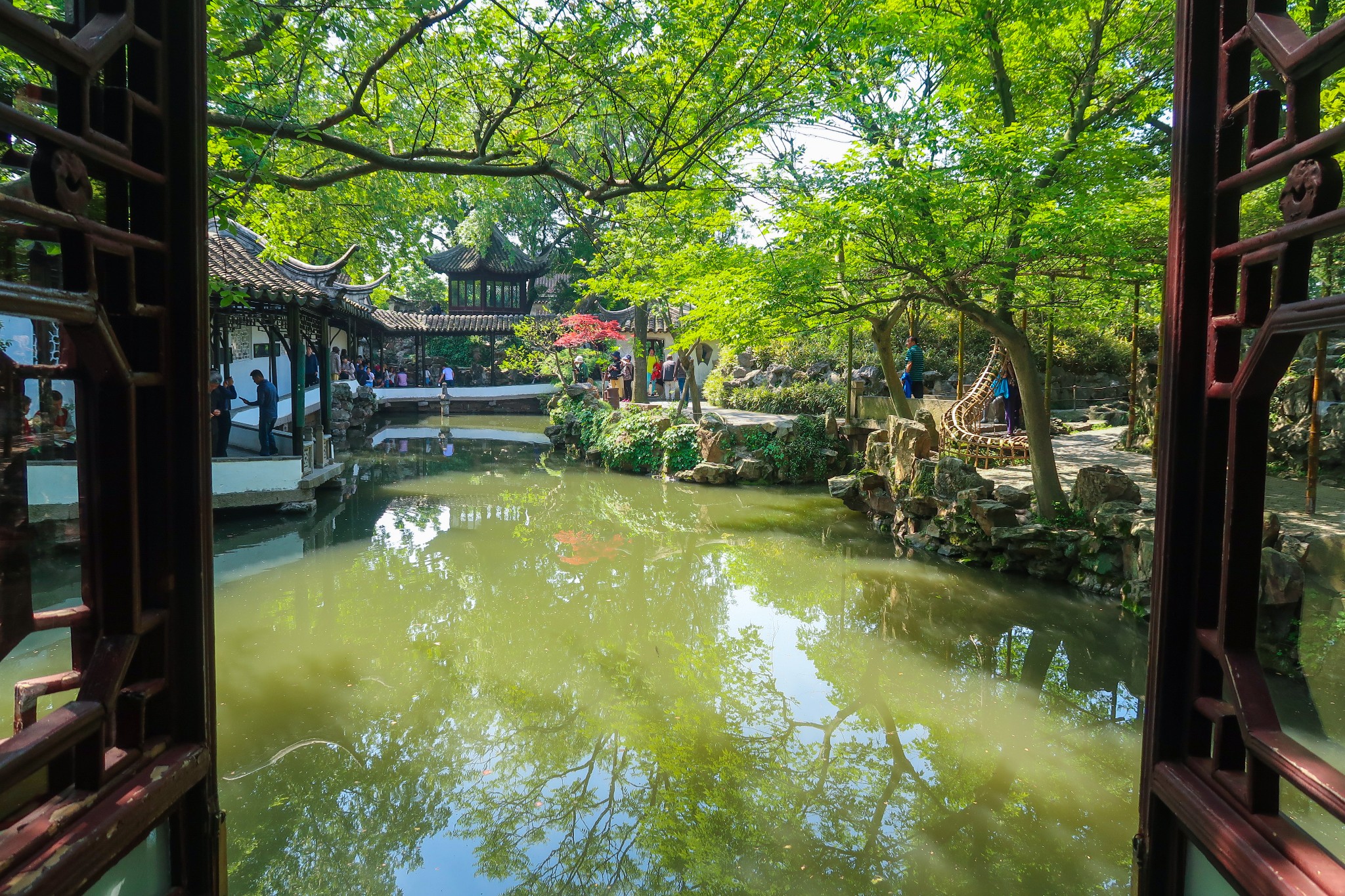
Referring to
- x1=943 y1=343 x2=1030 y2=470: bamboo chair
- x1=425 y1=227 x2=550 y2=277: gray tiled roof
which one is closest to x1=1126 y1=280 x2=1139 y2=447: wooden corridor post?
x1=943 y1=343 x2=1030 y2=470: bamboo chair

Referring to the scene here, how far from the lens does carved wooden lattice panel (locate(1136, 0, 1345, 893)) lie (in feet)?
5.23

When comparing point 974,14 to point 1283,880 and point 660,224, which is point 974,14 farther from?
point 1283,880

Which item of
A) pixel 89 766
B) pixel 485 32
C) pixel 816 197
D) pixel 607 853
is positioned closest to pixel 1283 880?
pixel 89 766

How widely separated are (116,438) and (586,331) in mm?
18067

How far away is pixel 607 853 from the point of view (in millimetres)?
3707

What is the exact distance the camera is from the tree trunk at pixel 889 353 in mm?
10820

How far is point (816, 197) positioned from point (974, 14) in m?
2.35

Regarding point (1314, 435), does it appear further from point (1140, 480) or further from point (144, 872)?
point (144, 872)

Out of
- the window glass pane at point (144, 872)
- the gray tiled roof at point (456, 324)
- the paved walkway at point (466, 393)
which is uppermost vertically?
the gray tiled roof at point (456, 324)

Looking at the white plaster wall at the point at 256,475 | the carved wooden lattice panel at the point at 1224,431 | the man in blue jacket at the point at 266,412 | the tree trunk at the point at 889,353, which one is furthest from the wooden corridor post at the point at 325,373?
the carved wooden lattice panel at the point at 1224,431

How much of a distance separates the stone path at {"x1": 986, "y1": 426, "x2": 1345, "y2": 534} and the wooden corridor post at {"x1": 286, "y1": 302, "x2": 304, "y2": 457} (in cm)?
852

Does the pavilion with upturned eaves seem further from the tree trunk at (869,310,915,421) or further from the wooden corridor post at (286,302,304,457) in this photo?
the tree trunk at (869,310,915,421)

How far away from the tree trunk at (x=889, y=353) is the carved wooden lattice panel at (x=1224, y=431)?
845 centimetres

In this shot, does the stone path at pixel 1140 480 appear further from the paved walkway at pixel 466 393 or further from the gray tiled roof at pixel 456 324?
the gray tiled roof at pixel 456 324
